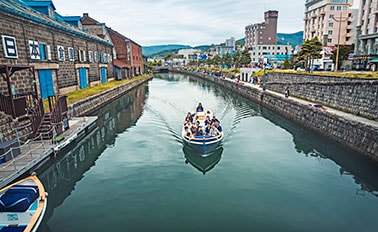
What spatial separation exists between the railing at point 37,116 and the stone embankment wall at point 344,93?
2508 cm

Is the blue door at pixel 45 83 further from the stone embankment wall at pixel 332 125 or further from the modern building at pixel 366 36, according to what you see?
the modern building at pixel 366 36

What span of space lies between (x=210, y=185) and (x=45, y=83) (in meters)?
23.3

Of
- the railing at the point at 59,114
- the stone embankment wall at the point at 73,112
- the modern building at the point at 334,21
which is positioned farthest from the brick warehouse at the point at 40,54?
the modern building at the point at 334,21

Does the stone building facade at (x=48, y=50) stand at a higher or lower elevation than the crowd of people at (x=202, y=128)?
higher

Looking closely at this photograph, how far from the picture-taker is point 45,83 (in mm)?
27391

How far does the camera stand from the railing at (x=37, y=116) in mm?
16719

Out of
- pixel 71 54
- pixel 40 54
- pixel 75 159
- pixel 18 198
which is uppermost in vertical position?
pixel 71 54

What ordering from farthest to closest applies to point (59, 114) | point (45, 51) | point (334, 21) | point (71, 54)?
1. point (334, 21)
2. point (71, 54)
3. point (45, 51)
4. point (59, 114)

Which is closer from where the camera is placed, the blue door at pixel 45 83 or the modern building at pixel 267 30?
the blue door at pixel 45 83

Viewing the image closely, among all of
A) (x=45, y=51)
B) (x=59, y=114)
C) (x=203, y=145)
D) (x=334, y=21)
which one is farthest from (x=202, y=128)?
(x=334, y=21)

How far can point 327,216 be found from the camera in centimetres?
1089

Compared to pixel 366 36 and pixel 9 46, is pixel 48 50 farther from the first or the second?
pixel 366 36

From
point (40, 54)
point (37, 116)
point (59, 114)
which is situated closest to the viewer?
point (37, 116)

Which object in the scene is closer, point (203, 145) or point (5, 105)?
Answer: point (5, 105)
